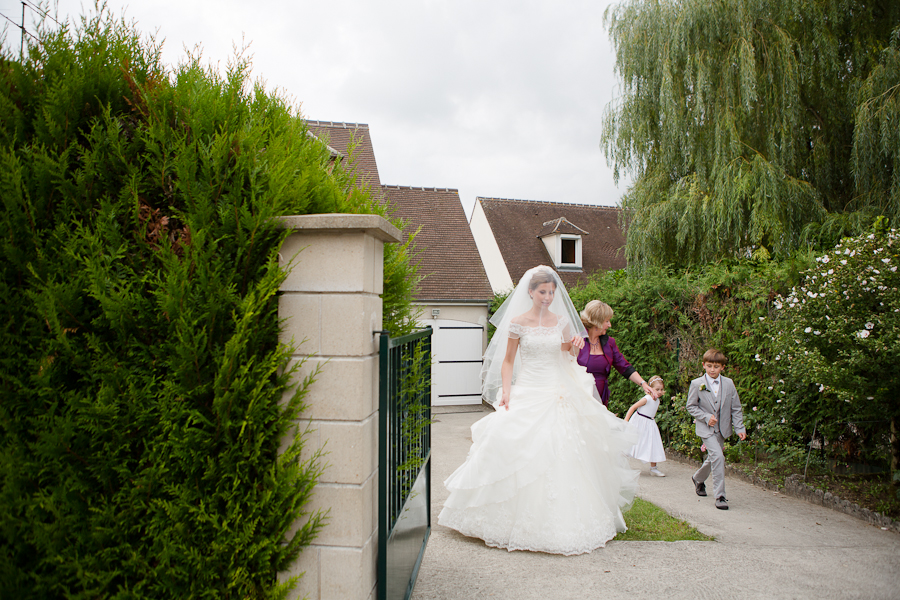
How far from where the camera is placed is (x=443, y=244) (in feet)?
56.2

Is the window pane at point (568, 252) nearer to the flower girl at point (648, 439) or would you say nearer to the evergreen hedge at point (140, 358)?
the flower girl at point (648, 439)

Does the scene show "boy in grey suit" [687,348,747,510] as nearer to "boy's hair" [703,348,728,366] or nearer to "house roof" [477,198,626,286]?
"boy's hair" [703,348,728,366]

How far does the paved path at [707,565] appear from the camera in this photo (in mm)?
3418

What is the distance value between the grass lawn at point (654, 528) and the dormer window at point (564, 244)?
15.7 metres

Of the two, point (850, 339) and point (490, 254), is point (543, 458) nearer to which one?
point (850, 339)

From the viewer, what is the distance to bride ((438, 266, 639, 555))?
13.6 ft

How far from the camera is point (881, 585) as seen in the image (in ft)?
11.7

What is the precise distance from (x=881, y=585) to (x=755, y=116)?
8174mm

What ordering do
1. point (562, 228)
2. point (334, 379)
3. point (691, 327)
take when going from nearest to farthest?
1. point (334, 379)
2. point (691, 327)
3. point (562, 228)

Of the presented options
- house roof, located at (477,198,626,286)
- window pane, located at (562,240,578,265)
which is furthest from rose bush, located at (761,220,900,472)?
window pane, located at (562,240,578,265)

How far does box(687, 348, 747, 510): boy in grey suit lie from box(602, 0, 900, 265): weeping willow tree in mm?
4291

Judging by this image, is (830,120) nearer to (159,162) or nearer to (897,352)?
(897,352)

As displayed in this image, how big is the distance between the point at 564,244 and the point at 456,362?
7952 mm

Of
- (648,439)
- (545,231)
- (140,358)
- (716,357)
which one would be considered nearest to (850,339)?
(716,357)
